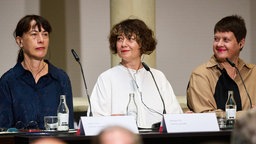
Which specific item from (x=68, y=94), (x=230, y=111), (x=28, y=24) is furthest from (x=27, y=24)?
(x=230, y=111)

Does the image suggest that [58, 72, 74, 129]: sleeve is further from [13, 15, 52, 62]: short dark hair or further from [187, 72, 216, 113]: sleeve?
[187, 72, 216, 113]: sleeve

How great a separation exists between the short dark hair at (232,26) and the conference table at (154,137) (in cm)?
158

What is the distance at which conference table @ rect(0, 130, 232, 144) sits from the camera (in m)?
4.34

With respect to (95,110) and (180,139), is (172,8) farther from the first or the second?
(180,139)

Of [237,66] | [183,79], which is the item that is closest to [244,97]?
[237,66]

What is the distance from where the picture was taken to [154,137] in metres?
4.47

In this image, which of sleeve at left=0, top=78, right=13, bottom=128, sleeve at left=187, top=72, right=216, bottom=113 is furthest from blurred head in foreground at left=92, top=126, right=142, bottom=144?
sleeve at left=187, top=72, right=216, bottom=113

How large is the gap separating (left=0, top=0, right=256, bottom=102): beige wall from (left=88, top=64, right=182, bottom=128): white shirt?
2.86m

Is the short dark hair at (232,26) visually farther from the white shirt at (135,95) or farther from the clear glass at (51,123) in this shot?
the clear glass at (51,123)

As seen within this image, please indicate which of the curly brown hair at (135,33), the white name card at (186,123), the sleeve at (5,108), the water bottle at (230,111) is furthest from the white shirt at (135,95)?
the white name card at (186,123)

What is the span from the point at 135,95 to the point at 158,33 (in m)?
A: 3.46

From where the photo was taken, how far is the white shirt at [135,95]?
549cm

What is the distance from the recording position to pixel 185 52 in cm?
907

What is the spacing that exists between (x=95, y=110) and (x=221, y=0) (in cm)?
411
